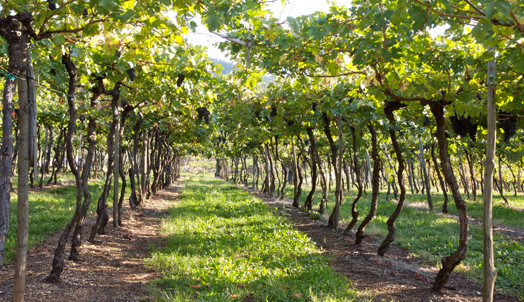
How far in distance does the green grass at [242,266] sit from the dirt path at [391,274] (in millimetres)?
493

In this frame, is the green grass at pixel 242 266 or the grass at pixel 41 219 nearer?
the green grass at pixel 242 266

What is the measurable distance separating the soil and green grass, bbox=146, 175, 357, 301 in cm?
41

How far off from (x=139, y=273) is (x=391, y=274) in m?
4.82

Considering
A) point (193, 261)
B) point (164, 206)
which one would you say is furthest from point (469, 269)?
point (164, 206)

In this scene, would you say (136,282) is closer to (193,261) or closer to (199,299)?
(193,261)

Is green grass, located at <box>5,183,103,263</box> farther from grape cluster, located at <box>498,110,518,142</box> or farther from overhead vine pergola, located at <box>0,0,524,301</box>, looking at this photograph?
grape cluster, located at <box>498,110,518,142</box>

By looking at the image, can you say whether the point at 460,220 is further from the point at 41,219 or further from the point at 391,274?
the point at 41,219

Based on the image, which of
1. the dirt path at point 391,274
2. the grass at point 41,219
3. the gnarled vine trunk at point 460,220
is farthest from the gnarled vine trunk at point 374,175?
the grass at point 41,219

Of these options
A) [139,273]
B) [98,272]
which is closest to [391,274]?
[139,273]

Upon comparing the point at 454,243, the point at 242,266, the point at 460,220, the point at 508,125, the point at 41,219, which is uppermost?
the point at 508,125

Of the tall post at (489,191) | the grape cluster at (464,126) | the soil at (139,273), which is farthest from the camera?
the grape cluster at (464,126)

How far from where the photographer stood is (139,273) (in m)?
6.18

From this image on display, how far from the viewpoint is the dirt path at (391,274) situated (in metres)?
5.39

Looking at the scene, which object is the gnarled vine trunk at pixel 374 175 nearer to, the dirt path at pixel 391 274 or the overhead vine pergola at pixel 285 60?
the overhead vine pergola at pixel 285 60
